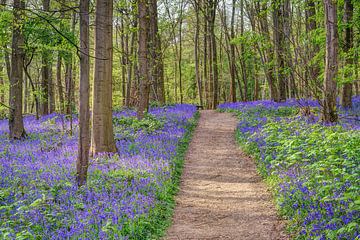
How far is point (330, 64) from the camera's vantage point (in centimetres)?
1176

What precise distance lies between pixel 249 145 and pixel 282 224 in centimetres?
553

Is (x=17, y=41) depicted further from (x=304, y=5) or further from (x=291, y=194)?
(x=304, y=5)

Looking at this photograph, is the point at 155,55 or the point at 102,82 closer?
the point at 102,82

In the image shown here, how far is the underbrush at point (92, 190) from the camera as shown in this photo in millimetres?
5586

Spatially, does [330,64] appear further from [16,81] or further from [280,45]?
[16,81]

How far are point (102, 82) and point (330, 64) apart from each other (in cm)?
710

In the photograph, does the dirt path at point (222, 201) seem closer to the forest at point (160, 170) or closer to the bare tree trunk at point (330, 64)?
the forest at point (160, 170)

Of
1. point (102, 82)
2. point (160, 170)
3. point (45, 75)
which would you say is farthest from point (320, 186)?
point (45, 75)

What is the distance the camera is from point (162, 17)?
29.0 m

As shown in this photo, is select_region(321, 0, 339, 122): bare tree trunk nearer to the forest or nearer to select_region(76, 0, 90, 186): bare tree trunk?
the forest

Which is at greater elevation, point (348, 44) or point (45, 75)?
point (348, 44)

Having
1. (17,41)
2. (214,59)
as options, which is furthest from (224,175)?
(214,59)

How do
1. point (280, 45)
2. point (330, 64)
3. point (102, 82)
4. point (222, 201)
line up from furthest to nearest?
point (280, 45)
point (330, 64)
point (102, 82)
point (222, 201)

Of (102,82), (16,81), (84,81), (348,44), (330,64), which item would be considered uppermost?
(348,44)
